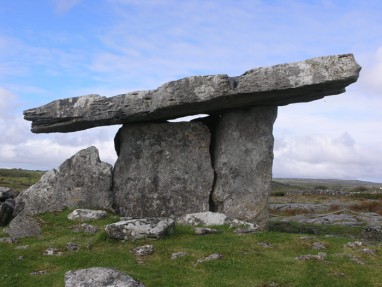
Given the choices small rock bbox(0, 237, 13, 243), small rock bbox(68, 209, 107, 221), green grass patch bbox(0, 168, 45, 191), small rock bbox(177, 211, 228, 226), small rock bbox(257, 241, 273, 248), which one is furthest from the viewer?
green grass patch bbox(0, 168, 45, 191)

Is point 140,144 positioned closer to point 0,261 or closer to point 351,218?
point 0,261

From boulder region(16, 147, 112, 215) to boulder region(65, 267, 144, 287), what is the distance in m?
9.96

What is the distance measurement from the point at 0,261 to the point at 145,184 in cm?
810

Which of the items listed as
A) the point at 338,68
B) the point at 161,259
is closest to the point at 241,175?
the point at 338,68

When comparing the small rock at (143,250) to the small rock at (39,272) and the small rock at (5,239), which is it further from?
the small rock at (5,239)

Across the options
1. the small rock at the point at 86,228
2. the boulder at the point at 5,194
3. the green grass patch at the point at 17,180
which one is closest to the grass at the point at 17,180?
the green grass patch at the point at 17,180

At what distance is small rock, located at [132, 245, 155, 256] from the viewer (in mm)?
→ 14091

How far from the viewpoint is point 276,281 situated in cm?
1174

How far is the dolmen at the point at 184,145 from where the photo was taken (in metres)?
19.4

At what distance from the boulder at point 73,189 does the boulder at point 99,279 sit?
32.7 ft

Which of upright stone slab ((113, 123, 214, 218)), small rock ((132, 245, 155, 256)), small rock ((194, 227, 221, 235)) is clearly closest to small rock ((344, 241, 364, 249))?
small rock ((194, 227, 221, 235))

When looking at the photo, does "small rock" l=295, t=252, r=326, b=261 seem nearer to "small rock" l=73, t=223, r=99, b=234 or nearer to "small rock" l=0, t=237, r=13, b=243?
"small rock" l=73, t=223, r=99, b=234

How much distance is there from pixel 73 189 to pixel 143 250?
26.3 ft

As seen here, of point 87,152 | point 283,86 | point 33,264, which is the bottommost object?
point 33,264
